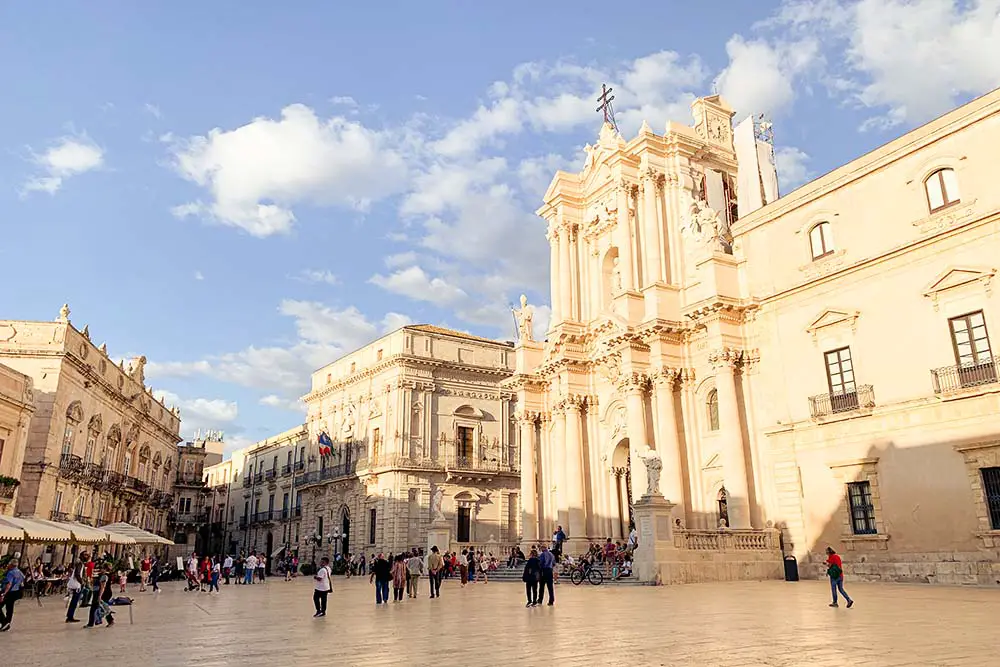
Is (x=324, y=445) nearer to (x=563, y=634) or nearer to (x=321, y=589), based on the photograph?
(x=321, y=589)

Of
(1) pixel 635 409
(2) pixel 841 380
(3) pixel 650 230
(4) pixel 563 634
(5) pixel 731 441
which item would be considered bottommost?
(4) pixel 563 634

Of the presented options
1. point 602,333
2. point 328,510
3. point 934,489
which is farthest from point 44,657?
point 328,510

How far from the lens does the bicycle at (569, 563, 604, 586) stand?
69.0 feet

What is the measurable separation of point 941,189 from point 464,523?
91.6 ft

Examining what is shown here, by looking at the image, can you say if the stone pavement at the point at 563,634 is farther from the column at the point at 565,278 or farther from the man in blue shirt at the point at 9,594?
the column at the point at 565,278

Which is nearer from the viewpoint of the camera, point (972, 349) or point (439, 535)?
point (972, 349)

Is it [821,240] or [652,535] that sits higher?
[821,240]

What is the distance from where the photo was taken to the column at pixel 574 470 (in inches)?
1094

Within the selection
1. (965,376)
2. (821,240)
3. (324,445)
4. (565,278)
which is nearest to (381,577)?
(965,376)

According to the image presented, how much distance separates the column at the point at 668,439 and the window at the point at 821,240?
226 inches

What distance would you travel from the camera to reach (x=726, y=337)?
22922mm

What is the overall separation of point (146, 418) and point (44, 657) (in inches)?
1528

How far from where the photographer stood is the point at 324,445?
4331 centimetres

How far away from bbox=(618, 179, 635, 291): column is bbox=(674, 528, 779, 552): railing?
9.98 metres
